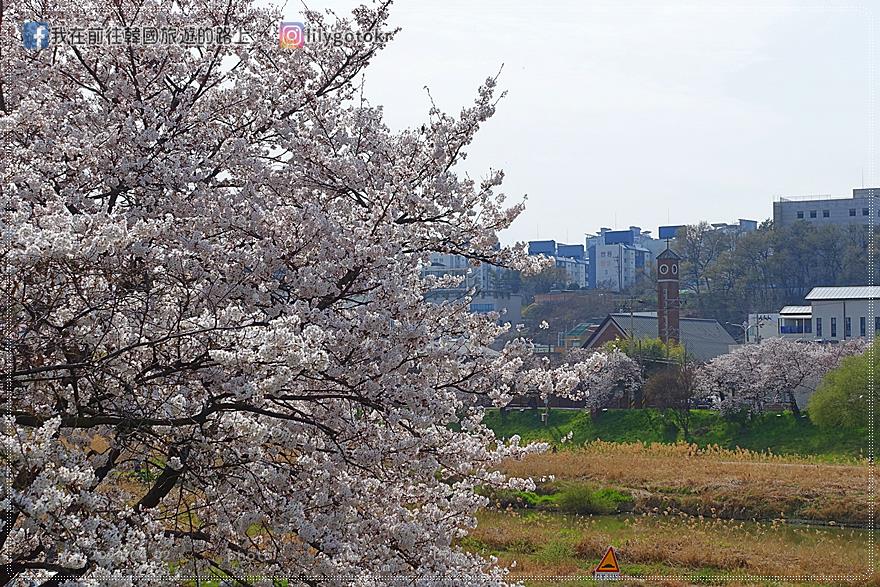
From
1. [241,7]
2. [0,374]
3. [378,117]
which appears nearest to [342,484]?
[0,374]

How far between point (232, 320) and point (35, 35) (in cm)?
277

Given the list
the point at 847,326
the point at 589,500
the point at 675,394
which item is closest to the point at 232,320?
the point at 589,500

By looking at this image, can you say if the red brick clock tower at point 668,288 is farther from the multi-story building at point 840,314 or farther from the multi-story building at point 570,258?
the multi-story building at point 570,258

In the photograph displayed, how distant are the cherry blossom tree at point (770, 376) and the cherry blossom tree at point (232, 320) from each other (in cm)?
2933

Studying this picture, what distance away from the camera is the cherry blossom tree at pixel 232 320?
12.8 feet

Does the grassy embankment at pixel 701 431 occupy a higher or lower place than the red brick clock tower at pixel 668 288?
lower

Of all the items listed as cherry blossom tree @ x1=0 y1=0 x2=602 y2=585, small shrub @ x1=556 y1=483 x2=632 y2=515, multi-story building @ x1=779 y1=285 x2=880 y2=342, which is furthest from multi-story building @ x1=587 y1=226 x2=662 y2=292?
cherry blossom tree @ x1=0 y1=0 x2=602 y2=585

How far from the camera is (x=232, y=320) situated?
4.21 meters

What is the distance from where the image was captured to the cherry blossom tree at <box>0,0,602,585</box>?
12.8ft

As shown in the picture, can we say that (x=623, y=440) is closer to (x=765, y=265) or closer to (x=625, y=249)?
(x=765, y=265)

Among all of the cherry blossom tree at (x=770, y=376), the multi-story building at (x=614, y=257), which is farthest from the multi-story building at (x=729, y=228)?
the cherry blossom tree at (x=770, y=376)

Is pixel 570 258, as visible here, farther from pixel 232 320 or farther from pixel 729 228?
pixel 232 320

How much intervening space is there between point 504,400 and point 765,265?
59588 millimetres

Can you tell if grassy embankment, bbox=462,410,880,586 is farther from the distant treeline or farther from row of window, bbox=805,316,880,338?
the distant treeline
